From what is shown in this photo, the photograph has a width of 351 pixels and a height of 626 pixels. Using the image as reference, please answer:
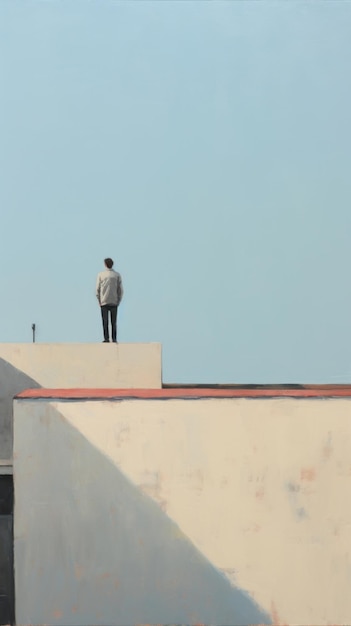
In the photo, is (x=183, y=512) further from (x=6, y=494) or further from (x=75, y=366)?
(x=75, y=366)

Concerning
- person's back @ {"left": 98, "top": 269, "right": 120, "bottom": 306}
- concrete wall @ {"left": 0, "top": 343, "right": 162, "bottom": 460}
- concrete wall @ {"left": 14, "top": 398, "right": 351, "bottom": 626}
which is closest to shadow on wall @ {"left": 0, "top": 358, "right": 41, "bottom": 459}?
concrete wall @ {"left": 0, "top": 343, "right": 162, "bottom": 460}

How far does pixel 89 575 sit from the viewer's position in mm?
7535

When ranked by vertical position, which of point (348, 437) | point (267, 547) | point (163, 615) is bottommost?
point (163, 615)

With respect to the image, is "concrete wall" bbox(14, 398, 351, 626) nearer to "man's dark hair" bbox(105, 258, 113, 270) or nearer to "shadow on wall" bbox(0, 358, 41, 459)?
"shadow on wall" bbox(0, 358, 41, 459)

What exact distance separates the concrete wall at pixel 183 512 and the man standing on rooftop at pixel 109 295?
4.28m

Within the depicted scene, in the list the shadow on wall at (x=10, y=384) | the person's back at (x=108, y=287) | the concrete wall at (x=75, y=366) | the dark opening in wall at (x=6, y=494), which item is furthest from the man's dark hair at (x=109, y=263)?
the dark opening in wall at (x=6, y=494)

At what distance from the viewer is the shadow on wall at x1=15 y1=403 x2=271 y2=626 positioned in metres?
7.51

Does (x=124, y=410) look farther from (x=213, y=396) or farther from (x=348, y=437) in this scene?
(x=348, y=437)

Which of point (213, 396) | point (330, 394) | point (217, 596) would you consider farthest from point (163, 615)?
point (330, 394)

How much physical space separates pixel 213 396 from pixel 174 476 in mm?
870

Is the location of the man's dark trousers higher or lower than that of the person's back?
lower

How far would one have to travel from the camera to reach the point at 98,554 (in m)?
7.57

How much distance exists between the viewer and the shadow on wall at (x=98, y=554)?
7512mm

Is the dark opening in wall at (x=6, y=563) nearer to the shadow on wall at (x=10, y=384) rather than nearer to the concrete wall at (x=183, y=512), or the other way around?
the concrete wall at (x=183, y=512)
